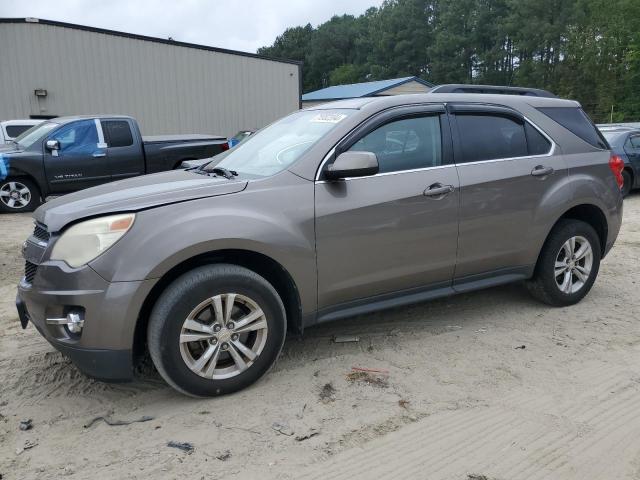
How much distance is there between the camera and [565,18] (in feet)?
168

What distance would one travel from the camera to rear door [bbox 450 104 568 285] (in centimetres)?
394

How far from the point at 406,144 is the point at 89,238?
2.13 m

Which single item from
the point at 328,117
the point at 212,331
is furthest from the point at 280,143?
the point at 212,331

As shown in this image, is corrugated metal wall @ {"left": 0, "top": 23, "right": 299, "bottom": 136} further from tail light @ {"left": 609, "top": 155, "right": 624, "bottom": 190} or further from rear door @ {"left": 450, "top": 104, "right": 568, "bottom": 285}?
tail light @ {"left": 609, "top": 155, "right": 624, "bottom": 190}

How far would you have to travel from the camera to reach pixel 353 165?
10.8 ft

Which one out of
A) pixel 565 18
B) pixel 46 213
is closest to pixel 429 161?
pixel 46 213

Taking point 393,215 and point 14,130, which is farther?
point 14,130

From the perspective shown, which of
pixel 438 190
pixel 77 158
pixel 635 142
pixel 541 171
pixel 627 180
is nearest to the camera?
pixel 438 190

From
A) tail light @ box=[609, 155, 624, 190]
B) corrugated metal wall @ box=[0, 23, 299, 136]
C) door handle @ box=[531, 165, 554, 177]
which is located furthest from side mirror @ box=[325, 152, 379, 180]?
corrugated metal wall @ box=[0, 23, 299, 136]

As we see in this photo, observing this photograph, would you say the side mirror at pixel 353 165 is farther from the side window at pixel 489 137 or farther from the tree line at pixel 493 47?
the tree line at pixel 493 47

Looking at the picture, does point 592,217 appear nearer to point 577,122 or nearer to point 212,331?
point 577,122

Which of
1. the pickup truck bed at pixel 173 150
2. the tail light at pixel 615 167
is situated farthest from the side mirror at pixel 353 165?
the pickup truck bed at pixel 173 150

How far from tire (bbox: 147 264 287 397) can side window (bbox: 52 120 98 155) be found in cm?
801

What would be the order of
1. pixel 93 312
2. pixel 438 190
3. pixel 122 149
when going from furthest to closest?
1. pixel 122 149
2. pixel 438 190
3. pixel 93 312
